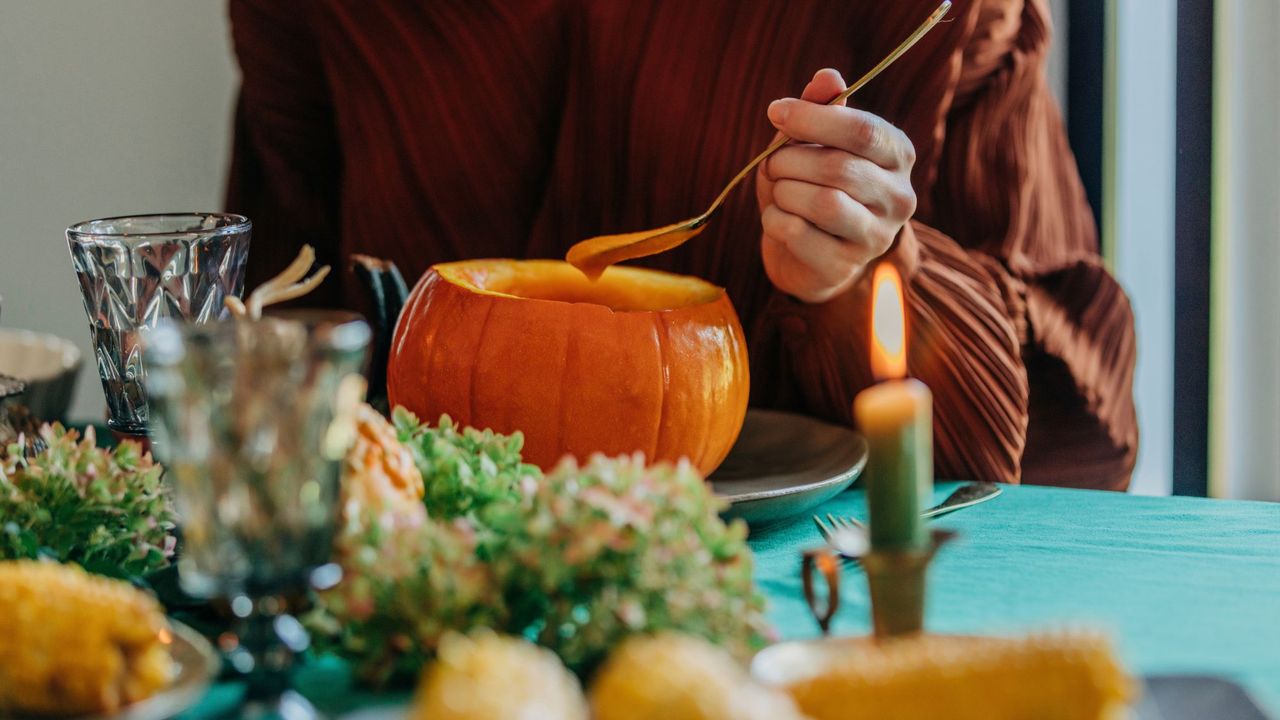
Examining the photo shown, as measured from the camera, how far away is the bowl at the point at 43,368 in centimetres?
112

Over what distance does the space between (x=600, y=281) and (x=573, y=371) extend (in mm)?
143

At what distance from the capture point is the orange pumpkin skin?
77 cm

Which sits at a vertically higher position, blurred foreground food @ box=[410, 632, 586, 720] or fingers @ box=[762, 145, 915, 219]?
fingers @ box=[762, 145, 915, 219]

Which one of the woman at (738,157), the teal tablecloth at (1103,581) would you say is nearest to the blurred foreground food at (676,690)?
the teal tablecloth at (1103,581)

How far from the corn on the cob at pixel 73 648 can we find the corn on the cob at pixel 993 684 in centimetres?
24

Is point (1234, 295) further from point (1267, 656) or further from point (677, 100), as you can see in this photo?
point (1267, 656)

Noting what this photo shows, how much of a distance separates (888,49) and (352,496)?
0.73 meters

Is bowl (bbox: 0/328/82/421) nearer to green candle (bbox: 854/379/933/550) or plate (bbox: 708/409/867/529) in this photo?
plate (bbox: 708/409/867/529)

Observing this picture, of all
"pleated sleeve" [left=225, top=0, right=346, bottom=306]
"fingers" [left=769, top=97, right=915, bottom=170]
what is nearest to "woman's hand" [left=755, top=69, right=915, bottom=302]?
"fingers" [left=769, top=97, right=915, bottom=170]

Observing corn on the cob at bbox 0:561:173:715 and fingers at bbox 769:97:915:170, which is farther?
fingers at bbox 769:97:915:170

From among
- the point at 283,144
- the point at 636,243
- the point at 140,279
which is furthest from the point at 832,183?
the point at 283,144

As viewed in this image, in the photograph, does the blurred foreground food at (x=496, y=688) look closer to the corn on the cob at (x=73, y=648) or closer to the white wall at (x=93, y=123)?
the corn on the cob at (x=73, y=648)

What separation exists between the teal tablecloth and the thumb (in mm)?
274

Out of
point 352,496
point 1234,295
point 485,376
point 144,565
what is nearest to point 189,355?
point 352,496
